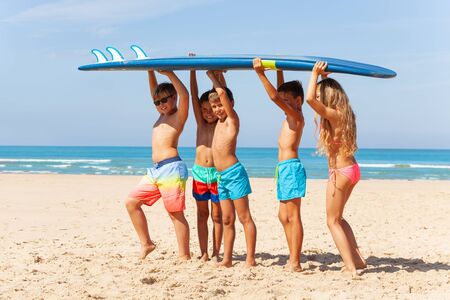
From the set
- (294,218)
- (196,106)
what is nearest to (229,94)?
(196,106)

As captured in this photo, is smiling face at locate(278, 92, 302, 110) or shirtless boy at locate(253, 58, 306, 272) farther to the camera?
smiling face at locate(278, 92, 302, 110)

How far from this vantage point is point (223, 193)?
5.89 m

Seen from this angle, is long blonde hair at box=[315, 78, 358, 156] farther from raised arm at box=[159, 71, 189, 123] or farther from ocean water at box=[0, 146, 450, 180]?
ocean water at box=[0, 146, 450, 180]

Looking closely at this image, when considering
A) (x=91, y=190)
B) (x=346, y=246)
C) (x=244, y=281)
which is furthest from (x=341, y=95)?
(x=91, y=190)

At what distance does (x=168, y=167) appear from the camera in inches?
244

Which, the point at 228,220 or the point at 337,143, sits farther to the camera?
the point at 228,220

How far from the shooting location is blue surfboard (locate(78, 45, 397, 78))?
5.80 m

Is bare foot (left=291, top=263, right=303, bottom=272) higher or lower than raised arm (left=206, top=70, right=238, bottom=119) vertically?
lower

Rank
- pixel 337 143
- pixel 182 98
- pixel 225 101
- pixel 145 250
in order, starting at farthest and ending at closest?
pixel 145 250
pixel 182 98
pixel 225 101
pixel 337 143

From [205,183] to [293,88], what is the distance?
120 cm

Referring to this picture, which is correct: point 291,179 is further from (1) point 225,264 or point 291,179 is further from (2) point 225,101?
(1) point 225,264

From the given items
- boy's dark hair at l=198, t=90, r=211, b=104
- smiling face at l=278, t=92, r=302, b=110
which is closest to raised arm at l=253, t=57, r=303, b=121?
smiling face at l=278, t=92, r=302, b=110

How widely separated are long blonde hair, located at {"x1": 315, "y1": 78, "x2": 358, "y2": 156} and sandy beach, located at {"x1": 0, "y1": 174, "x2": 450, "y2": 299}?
1.10 metres

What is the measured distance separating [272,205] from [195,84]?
552cm
